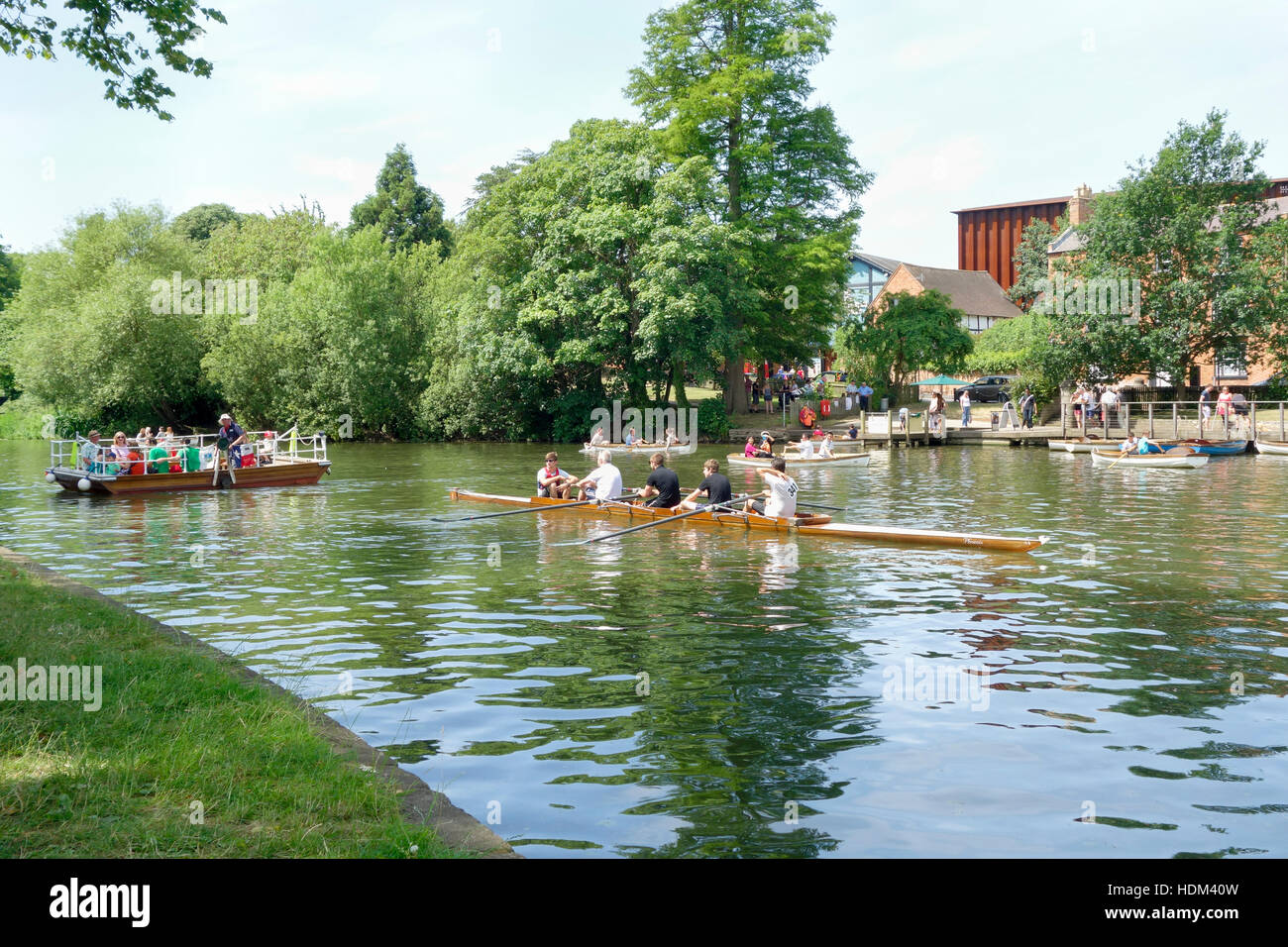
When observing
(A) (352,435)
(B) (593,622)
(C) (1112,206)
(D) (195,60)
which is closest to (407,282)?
(A) (352,435)

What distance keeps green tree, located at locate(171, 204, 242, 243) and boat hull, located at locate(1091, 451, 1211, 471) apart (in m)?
80.0

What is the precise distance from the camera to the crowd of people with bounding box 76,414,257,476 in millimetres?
26906

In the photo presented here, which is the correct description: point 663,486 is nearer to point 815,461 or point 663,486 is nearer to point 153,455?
point 153,455

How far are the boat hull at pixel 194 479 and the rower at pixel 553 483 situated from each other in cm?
941

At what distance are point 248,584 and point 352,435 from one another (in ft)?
148

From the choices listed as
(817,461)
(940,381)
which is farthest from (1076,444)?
(940,381)

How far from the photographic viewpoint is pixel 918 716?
820 cm

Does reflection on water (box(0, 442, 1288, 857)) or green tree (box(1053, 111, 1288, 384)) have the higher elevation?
green tree (box(1053, 111, 1288, 384))

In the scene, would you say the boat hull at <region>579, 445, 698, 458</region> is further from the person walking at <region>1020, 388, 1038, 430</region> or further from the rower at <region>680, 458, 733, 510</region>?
the rower at <region>680, 458, 733, 510</region>

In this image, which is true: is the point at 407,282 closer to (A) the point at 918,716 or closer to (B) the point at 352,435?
(B) the point at 352,435

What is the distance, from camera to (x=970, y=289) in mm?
81750

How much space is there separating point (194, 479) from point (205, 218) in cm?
7585

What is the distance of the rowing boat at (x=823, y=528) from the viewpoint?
1616cm

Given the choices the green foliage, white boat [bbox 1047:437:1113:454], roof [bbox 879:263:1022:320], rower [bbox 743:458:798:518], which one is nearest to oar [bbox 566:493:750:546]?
rower [bbox 743:458:798:518]
